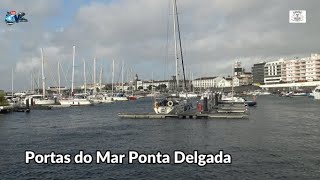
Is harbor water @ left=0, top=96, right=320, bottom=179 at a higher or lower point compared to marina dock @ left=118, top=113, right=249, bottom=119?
lower

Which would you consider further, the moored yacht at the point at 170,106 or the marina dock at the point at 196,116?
the moored yacht at the point at 170,106

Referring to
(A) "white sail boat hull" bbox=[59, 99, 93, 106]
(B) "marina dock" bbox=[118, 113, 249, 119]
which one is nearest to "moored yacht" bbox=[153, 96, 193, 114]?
(B) "marina dock" bbox=[118, 113, 249, 119]

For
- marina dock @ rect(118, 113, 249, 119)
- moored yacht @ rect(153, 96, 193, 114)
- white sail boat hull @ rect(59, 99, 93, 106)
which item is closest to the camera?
marina dock @ rect(118, 113, 249, 119)

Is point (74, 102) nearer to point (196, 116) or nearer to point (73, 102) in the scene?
point (73, 102)

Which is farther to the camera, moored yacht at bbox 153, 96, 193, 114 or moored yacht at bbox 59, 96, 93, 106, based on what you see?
moored yacht at bbox 59, 96, 93, 106

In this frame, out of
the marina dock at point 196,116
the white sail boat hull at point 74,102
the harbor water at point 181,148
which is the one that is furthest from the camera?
the white sail boat hull at point 74,102

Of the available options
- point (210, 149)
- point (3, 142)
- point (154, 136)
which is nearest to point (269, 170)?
point (210, 149)

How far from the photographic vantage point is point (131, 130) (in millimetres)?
42594

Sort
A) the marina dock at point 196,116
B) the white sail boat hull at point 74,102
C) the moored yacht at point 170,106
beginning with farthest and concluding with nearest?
the white sail boat hull at point 74,102 < the moored yacht at point 170,106 < the marina dock at point 196,116

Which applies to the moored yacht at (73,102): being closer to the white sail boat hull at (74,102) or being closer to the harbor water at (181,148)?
the white sail boat hull at (74,102)

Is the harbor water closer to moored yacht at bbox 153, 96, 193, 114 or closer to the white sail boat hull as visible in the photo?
moored yacht at bbox 153, 96, 193, 114

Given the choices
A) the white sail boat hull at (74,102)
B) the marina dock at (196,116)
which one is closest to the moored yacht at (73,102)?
the white sail boat hull at (74,102)

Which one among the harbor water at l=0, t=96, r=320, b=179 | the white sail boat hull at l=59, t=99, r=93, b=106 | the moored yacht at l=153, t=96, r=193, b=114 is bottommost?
the harbor water at l=0, t=96, r=320, b=179

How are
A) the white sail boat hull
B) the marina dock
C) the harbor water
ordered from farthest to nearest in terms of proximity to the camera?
the white sail boat hull
the marina dock
the harbor water
